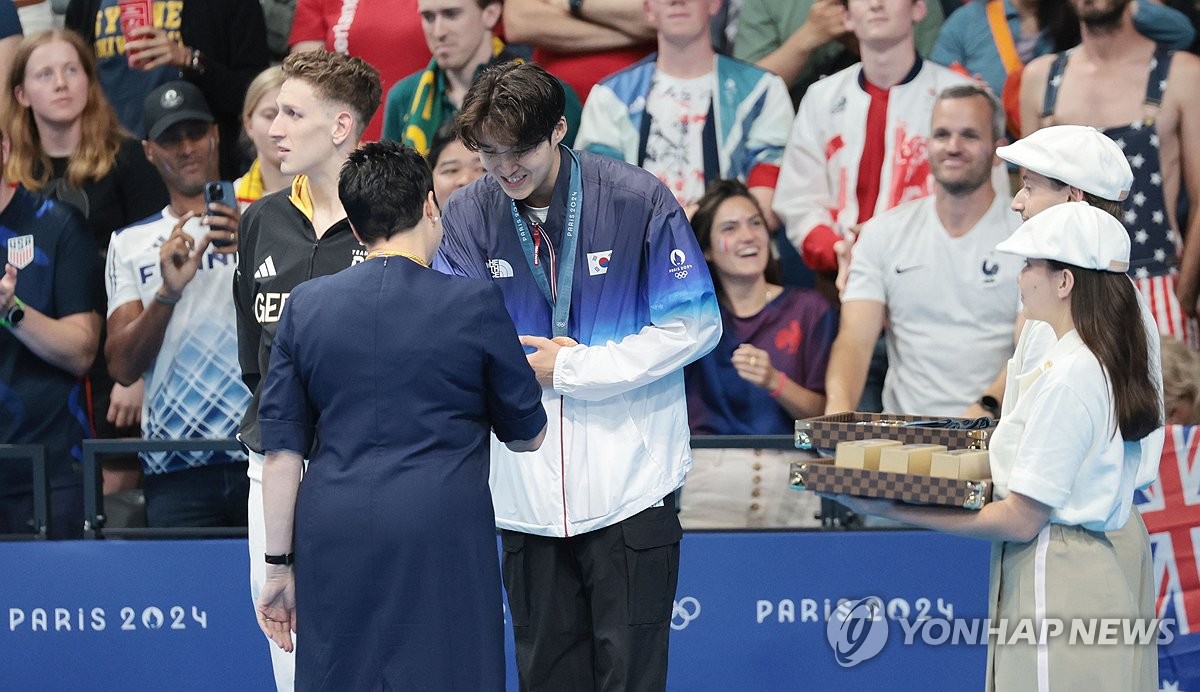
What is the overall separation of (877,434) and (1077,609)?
62 cm

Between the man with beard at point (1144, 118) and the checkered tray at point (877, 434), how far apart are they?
2.53m

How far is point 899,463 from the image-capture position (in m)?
3.24

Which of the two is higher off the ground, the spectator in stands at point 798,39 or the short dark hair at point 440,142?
the spectator in stands at point 798,39

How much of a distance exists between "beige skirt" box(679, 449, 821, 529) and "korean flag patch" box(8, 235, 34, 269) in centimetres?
295

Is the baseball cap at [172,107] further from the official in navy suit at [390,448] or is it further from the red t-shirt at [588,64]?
the official in navy suit at [390,448]

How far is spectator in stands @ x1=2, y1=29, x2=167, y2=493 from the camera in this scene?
6.20m

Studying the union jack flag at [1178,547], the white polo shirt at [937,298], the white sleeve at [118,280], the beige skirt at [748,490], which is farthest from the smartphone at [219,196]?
the union jack flag at [1178,547]

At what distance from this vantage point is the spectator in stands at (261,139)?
574cm

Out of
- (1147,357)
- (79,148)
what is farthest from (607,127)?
(1147,357)

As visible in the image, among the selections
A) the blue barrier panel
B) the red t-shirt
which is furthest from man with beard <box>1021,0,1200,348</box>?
the red t-shirt

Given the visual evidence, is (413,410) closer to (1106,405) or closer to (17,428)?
(1106,405)

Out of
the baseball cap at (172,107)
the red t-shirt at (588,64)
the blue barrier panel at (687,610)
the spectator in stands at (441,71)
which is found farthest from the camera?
the red t-shirt at (588,64)

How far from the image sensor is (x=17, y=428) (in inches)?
Result: 231

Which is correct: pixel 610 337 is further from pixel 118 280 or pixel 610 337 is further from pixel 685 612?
pixel 118 280
